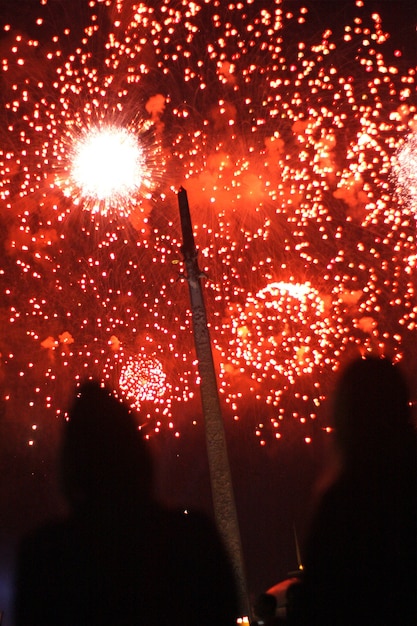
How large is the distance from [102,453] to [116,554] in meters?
0.49

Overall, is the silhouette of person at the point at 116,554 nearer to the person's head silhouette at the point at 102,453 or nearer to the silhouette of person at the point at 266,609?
the person's head silhouette at the point at 102,453

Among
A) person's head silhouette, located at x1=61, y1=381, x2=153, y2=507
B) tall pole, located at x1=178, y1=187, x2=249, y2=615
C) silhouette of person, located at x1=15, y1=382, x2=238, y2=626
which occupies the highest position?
tall pole, located at x1=178, y1=187, x2=249, y2=615

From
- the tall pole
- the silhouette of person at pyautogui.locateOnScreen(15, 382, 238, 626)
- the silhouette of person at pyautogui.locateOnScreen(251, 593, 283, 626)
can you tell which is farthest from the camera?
the tall pole

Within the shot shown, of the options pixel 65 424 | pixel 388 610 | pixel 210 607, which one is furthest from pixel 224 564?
pixel 65 424

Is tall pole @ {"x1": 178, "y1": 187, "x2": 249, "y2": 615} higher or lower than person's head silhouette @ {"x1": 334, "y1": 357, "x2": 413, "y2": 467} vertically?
higher

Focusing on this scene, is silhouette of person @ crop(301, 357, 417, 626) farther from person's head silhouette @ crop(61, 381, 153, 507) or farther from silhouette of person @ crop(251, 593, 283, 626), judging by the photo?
silhouette of person @ crop(251, 593, 283, 626)

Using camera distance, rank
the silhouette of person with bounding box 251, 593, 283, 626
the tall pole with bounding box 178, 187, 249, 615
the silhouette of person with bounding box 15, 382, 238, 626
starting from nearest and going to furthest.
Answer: the silhouette of person with bounding box 15, 382, 238, 626 < the silhouette of person with bounding box 251, 593, 283, 626 < the tall pole with bounding box 178, 187, 249, 615

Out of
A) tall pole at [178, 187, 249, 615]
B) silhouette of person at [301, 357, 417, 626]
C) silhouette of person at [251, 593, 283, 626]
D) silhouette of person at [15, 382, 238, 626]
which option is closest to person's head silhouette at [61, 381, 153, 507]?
silhouette of person at [15, 382, 238, 626]

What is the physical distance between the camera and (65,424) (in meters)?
3.40

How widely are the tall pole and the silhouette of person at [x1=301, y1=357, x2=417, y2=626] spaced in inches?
129

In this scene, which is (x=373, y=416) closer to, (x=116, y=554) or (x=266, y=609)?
(x=116, y=554)

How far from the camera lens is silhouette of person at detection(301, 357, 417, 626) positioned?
3.23 metres

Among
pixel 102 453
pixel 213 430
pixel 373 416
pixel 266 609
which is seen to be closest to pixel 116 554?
pixel 102 453

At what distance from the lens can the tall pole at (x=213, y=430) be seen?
6793 millimetres
